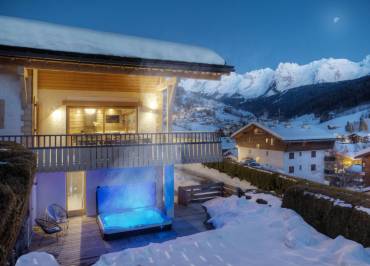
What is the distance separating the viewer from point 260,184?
50.2 feet

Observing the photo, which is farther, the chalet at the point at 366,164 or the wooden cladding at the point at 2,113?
the chalet at the point at 366,164

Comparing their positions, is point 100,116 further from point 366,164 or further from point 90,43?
point 366,164

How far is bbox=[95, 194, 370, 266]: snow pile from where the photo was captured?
6.08 metres

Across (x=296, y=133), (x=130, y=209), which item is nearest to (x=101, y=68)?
(x=130, y=209)

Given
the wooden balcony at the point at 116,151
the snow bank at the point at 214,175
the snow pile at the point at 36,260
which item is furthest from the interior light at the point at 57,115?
the snow bank at the point at 214,175

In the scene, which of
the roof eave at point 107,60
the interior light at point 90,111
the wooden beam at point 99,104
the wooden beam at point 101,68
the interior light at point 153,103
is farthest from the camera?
the interior light at point 153,103

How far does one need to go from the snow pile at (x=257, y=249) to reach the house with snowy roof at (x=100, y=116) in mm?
3180

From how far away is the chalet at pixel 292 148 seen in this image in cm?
3152

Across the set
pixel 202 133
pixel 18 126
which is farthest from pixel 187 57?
pixel 18 126

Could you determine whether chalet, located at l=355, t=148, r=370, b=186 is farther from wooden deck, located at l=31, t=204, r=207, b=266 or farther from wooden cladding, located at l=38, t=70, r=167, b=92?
wooden cladding, located at l=38, t=70, r=167, b=92

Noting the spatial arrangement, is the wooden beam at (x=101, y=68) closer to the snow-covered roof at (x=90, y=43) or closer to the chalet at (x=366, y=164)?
the snow-covered roof at (x=90, y=43)

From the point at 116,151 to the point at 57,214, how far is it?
12.0 feet

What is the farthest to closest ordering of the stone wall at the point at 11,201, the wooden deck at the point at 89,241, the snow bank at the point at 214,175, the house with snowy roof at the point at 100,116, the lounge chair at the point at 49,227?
the snow bank at the point at 214,175
the house with snowy roof at the point at 100,116
the lounge chair at the point at 49,227
the wooden deck at the point at 89,241
the stone wall at the point at 11,201

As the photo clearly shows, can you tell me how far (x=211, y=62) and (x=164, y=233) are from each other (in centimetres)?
726
